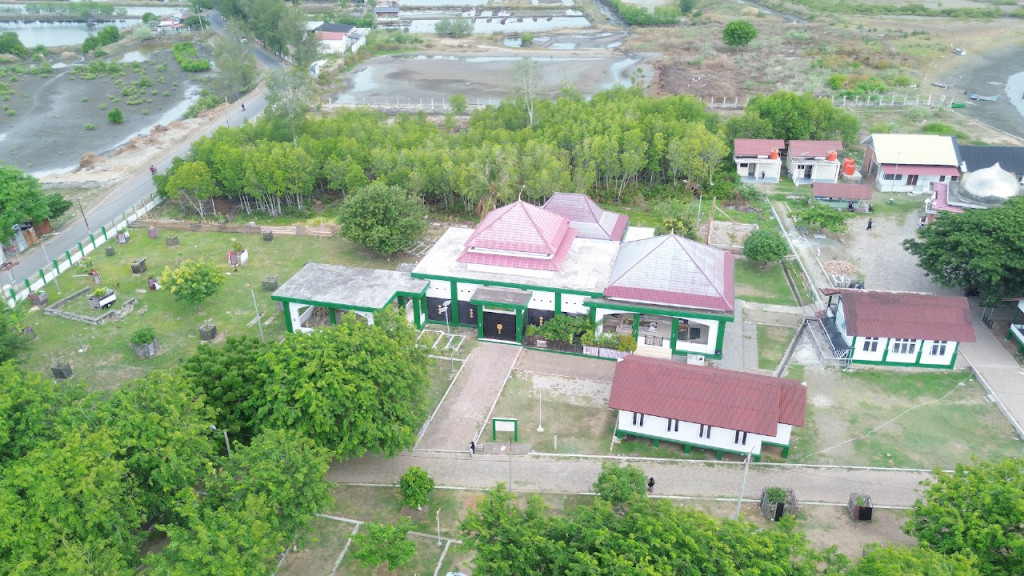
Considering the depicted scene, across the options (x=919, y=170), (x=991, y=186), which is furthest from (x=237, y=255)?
(x=919, y=170)

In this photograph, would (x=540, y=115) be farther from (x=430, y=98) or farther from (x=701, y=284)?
(x=701, y=284)

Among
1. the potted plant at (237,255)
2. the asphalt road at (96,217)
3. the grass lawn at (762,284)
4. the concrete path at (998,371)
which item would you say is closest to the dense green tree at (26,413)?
the potted plant at (237,255)

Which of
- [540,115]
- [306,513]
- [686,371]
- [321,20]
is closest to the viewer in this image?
[306,513]

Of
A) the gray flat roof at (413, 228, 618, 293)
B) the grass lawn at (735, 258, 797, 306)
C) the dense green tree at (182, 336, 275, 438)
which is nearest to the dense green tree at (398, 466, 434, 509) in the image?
the dense green tree at (182, 336, 275, 438)

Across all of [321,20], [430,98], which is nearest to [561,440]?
[430,98]

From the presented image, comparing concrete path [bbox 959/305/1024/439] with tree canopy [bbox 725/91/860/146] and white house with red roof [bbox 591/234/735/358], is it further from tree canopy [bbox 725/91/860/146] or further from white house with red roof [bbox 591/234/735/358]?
tree canopy [bbox 725/91/860/146]

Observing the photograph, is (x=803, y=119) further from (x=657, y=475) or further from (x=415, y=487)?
(x=415, y=487)
